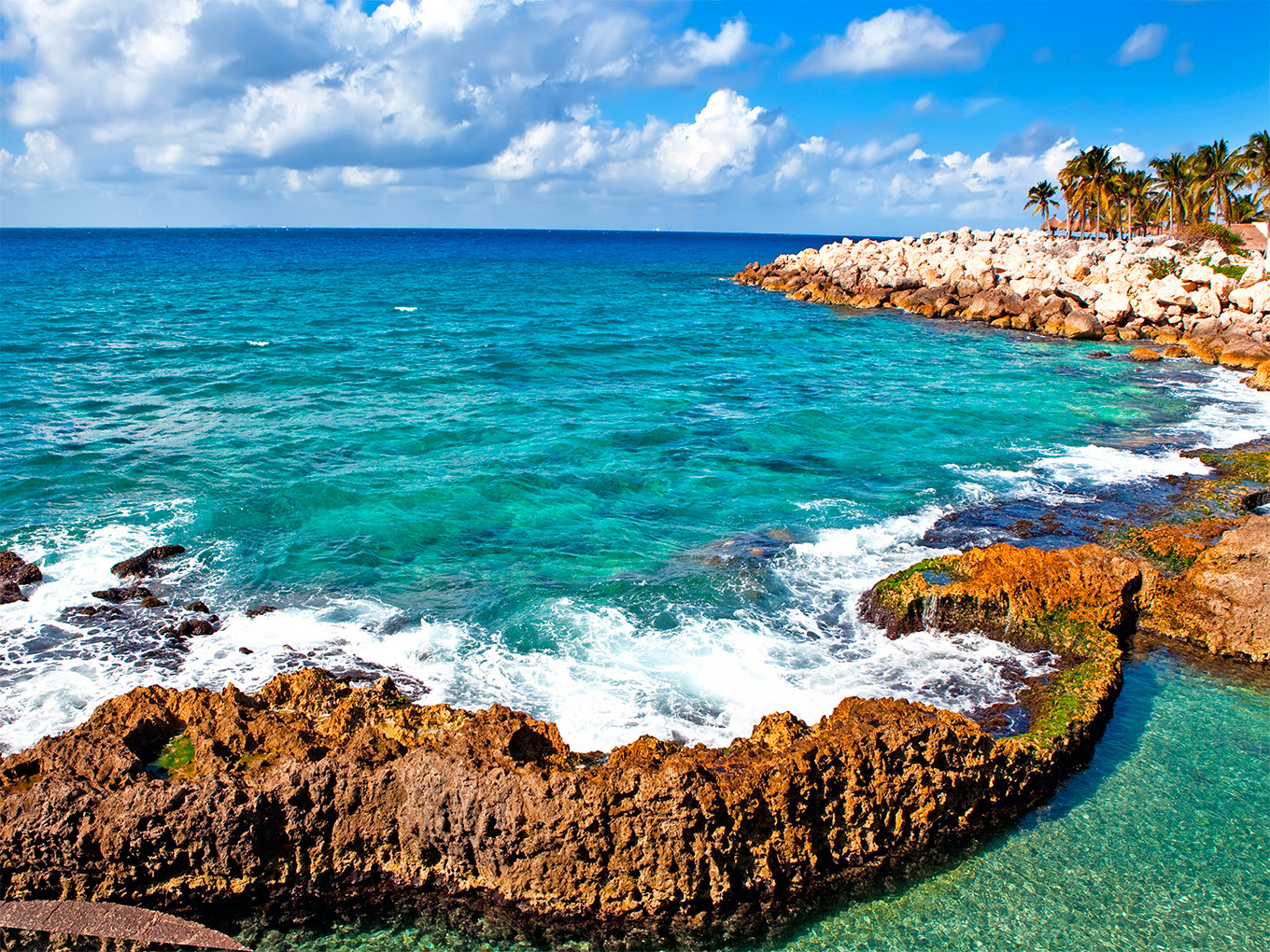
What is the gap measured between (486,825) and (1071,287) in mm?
51225

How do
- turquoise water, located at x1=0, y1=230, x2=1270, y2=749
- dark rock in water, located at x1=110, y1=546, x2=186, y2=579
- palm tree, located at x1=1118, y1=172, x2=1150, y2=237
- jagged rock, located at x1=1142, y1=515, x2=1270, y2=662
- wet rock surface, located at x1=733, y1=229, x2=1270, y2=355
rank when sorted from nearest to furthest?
turquoise water, located at x1=0, y1=230, x2=1270, y2=749 → jagged rock, located at x1=1142, y1=515, x2=1270, y2=662 → dark rock in water, located at x1=110, y1=546, x2=186, y2=579 → wet rock surface, located at x1=733, y1=229, x2=1270, y2=355 → palm tree, located at x1=1118, y1=172, x2=1150, y2=237

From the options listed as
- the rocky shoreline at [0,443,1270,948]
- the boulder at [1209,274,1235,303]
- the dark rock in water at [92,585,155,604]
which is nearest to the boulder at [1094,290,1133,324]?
the boulder at [1209,274,1235,303]

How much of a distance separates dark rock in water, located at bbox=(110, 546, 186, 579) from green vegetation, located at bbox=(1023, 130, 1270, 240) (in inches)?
2815

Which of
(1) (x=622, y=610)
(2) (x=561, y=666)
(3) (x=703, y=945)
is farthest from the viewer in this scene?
(1) (x=622, y=610)

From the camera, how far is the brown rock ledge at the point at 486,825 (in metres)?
8.19

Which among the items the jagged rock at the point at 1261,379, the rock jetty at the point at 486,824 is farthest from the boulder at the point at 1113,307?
the rock jetty at the point at 486,824

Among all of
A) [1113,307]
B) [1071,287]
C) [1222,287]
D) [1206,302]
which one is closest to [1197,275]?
[1222,287]

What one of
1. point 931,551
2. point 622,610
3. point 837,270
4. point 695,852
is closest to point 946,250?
point 837,270

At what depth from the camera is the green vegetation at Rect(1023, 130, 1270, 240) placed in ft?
220

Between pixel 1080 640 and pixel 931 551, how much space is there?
4.29 m

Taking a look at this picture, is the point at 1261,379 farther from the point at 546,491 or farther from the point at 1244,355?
the point at 546,491

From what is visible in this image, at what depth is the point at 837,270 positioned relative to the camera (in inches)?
2623

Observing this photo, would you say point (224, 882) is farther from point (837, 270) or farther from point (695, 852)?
point (837, 270)

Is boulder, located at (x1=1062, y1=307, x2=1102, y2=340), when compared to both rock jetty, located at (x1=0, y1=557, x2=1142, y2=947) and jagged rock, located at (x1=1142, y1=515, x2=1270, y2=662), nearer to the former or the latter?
jagged rock, located at (x1=1142, y1=515, x2=1270, y2=662)
